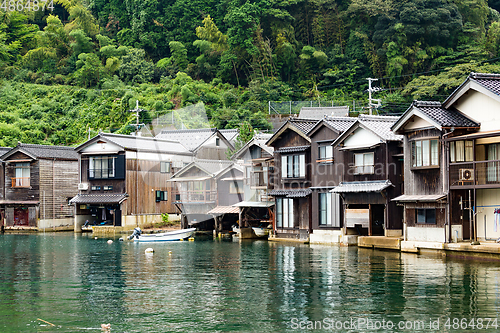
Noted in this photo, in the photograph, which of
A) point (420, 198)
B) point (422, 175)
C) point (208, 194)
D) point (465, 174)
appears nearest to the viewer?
point (465, 174)

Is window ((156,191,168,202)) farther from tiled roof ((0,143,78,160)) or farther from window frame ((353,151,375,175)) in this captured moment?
window frame ((353,151,375,175))

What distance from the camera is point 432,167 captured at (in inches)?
1307

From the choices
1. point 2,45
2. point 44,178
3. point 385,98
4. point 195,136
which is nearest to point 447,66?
point 385,98

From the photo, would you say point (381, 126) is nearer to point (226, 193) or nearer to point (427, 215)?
point (427, 215)

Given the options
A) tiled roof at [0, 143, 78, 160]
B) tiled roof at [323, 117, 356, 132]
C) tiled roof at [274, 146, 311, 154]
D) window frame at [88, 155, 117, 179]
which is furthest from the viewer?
tiled roof at [0, 143, 78, 160]

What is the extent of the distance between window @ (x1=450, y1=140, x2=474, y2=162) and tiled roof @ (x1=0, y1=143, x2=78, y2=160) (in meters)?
42.4

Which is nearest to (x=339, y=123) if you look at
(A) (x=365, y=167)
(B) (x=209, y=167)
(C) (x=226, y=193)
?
(A) (x=365, y=167)

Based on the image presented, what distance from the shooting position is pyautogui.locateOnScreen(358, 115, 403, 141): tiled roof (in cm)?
3823

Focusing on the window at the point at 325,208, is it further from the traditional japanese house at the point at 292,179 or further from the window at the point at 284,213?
the window at the point at 284,213

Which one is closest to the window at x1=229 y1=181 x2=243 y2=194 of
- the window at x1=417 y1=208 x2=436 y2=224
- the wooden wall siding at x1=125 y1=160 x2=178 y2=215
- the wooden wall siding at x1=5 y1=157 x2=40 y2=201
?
the wooden wall siding at x1=125 y1=160 x2=178 y2=215

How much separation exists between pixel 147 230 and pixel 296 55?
4096 cm

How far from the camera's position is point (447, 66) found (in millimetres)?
73562

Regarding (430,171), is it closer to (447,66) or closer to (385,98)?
(385,98)

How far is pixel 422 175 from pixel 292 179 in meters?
12.9
